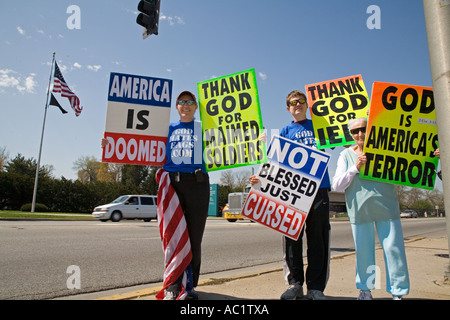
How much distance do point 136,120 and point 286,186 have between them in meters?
1.85

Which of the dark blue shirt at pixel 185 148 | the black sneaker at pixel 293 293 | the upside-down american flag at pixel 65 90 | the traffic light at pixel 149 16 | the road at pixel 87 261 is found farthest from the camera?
the upside-down american flag at pixel 65 90

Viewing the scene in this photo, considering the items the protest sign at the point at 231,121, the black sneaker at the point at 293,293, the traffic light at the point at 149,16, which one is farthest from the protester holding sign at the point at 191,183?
the traffic light at the point at 149,16

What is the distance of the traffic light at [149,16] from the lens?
6.69 meters

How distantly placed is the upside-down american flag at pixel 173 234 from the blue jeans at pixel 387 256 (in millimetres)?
1705

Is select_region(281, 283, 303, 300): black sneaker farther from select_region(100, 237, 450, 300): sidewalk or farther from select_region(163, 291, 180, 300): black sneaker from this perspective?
select_region(163, 291, 180, 300): black sneaker

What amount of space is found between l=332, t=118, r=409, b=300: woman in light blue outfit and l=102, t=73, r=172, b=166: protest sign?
78.8 inches

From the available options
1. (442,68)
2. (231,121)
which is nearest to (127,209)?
(231,121)

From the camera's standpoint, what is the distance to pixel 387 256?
2.78 meters

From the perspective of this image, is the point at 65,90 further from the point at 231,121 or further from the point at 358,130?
the point at 358,130

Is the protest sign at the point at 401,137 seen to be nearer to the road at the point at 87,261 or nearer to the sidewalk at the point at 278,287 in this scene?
the sidewalk at the point at 278,287

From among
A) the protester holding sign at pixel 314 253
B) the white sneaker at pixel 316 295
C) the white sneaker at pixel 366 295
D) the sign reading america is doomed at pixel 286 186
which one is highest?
the sign reading america is doomed at pixel 286 186

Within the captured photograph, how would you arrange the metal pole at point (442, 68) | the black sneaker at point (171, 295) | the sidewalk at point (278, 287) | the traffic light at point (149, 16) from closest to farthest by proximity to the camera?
1. the metal pole at point (442, 68)
2. the black sneaker at point (171, 295)
3. the sidewalk at point (278, 287)
4. the traffic light at point (149, 16)

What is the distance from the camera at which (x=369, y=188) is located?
2963 mm
